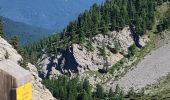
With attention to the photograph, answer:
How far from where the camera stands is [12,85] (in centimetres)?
927

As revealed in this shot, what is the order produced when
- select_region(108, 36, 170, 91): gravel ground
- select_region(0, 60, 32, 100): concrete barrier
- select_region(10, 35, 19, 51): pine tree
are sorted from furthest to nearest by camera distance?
select_region(108, 36, 170, 91): gravel ground < select_region(10, 35, 19, 51): pine tree < select_region(0, 60, 32, 100): concrete barrier

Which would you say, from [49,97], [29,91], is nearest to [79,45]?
[49,97]

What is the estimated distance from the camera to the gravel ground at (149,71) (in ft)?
564

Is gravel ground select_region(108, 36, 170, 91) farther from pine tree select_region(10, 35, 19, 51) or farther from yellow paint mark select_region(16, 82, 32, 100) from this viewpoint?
yellow paint mark select_region(16, 82, 32, 100)

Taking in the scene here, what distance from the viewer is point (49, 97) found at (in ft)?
256

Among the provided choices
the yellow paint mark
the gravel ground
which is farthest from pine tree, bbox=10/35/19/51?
the yellow paint mark

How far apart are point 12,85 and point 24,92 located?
0.27m

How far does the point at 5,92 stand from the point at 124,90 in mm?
156493

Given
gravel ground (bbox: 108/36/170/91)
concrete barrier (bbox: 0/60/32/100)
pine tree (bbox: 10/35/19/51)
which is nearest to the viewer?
concrete barrier (bbox: 0/60/32/100)

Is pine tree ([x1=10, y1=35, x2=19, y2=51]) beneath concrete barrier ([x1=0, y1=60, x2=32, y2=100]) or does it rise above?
above

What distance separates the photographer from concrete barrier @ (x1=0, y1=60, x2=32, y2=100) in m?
9.20

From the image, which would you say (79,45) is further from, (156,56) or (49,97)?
(49,97)

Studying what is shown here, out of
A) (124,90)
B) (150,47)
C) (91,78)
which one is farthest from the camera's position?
(150,47)

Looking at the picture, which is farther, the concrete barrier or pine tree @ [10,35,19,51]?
pine tree @ [10,35,19,51]
